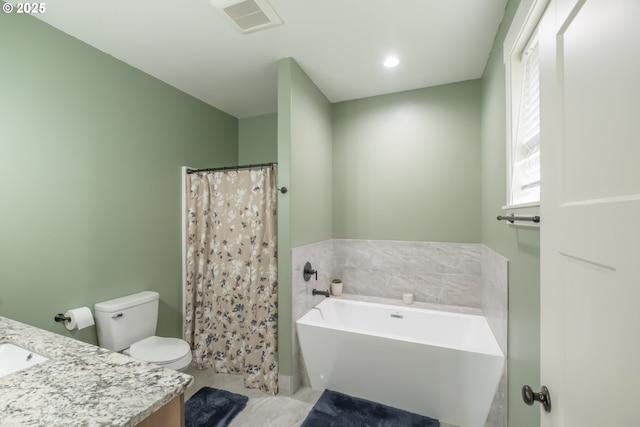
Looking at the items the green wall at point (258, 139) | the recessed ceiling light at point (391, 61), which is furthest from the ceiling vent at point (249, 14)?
the green wall at point (258, 139)

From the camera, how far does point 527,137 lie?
1.33m

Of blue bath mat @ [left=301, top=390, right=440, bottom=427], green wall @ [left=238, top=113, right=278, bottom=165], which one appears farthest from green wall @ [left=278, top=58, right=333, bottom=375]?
green wall @ [left=238, top=113, right=278, bottom=165]

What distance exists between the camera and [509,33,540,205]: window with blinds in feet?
4.05

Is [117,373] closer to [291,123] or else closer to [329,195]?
[291,123]

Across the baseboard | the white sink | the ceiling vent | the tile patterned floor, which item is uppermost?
the ceiling vent

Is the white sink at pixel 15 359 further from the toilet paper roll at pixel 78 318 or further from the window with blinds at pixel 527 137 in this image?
the window with blinds at pixel 527 137

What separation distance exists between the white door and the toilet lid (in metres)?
2.07

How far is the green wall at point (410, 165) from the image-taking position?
8.08ft

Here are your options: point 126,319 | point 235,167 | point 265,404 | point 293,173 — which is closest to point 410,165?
point 293,173

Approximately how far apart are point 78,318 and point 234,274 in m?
1.04

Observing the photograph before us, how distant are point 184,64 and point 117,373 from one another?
2.19 meters

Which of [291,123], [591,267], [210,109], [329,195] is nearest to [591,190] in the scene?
[591,267]

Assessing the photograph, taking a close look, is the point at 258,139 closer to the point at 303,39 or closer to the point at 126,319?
the point at 303,39

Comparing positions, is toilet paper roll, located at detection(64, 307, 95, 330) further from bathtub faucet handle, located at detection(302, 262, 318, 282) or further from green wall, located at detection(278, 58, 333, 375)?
bathtub faucet handle, located at detection(302, 262, 318, 282)
